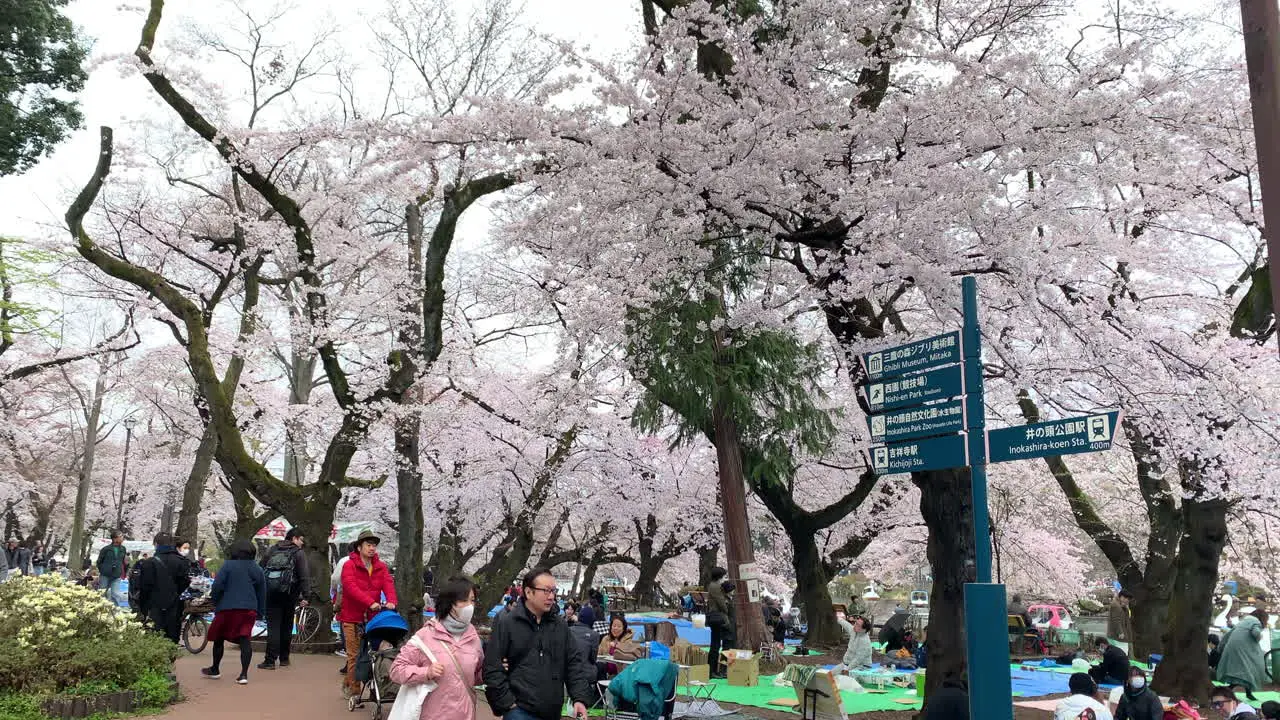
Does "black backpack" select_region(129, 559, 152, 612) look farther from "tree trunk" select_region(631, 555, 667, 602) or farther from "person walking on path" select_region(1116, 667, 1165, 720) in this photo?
"tree trunk" select_region(631, 555, 667, 602)

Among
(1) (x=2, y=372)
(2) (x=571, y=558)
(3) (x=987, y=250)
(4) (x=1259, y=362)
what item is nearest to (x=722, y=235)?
(3) (x=987, y=250)

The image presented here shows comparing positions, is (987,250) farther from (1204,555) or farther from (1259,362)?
(1259,362)

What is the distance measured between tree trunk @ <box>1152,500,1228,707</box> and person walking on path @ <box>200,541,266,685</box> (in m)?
10.6

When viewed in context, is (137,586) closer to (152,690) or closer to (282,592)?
(282,592)

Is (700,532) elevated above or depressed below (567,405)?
below

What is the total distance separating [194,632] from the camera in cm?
1335

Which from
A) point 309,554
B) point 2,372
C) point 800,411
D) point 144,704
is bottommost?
point 144,704

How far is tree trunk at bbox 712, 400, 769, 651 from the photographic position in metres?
14.3

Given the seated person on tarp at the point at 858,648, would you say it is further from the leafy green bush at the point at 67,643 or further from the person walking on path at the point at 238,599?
the leafy green bush at the point at 67,643

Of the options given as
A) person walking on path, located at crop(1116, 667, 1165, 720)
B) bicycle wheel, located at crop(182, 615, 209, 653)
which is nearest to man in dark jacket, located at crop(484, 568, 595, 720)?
person walking on path, located at crop(1116, 667, 1165, 720)

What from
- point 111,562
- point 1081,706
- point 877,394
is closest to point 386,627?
point 877,394

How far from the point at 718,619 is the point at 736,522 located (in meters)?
1.75

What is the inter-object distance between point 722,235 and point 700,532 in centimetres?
1983

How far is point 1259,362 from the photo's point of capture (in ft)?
45.2
